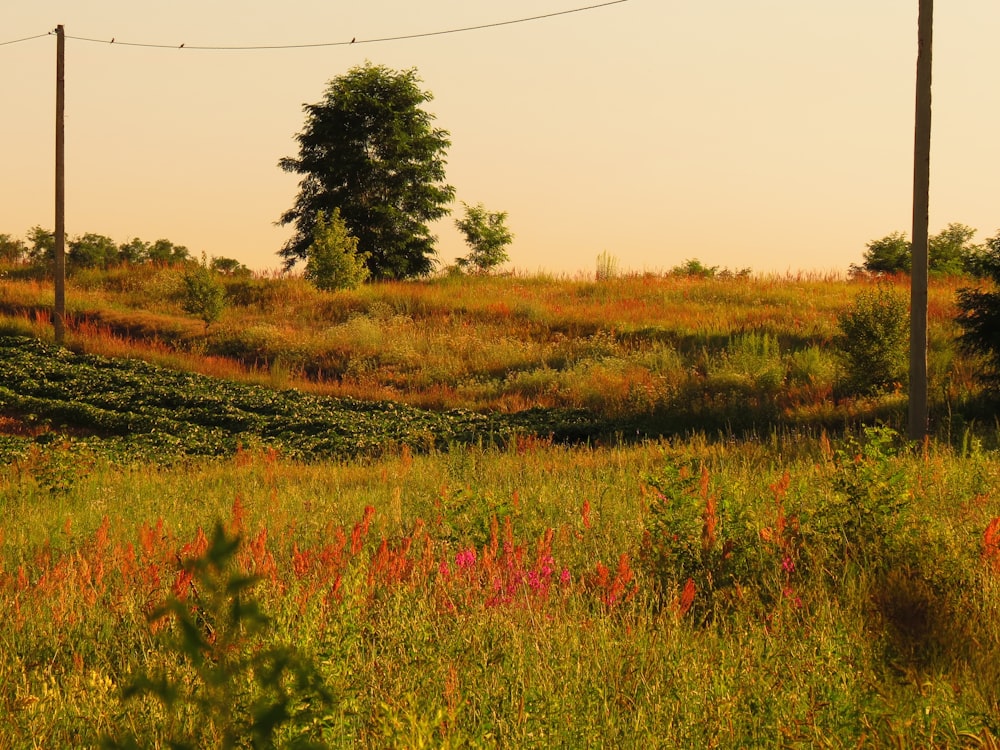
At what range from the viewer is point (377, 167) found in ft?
133

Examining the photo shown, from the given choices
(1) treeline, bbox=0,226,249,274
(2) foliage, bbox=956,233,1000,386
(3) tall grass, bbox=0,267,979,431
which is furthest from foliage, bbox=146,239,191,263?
Result: (2) foliage, bbox=956,233,1000,386

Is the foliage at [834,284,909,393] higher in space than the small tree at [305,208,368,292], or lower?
lower

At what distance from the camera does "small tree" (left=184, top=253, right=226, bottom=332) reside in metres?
27.1

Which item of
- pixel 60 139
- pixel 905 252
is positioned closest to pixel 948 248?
pixel 905 252

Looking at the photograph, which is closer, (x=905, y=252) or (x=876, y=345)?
(x=876, y=345)

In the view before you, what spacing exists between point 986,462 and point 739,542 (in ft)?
13.6

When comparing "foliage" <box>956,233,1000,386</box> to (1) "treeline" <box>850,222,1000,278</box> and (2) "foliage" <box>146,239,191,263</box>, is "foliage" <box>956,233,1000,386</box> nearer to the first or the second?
(1) "treeline" <box>850,222,1000,278</box>

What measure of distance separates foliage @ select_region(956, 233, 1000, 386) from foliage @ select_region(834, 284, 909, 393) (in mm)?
1626

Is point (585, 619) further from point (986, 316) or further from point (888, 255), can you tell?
point (888, 255)

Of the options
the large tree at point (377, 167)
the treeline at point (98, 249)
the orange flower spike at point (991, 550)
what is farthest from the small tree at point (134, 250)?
the orange flower spike at point (991, 550)

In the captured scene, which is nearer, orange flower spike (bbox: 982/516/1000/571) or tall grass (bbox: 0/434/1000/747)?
tall grass (bbox: 0/434/1000/747)

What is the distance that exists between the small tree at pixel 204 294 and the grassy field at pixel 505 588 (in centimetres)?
1086

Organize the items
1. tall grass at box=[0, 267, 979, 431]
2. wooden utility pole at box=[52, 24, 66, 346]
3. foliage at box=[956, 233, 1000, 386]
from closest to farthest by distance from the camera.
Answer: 1. foliage at box=[956, 233, 1000, 386]
2. tall grass at box=[0, 267, 979, 431]
3. wooden utility pole at box=[52, 24, 66, 346]

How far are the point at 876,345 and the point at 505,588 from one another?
1400 cm
